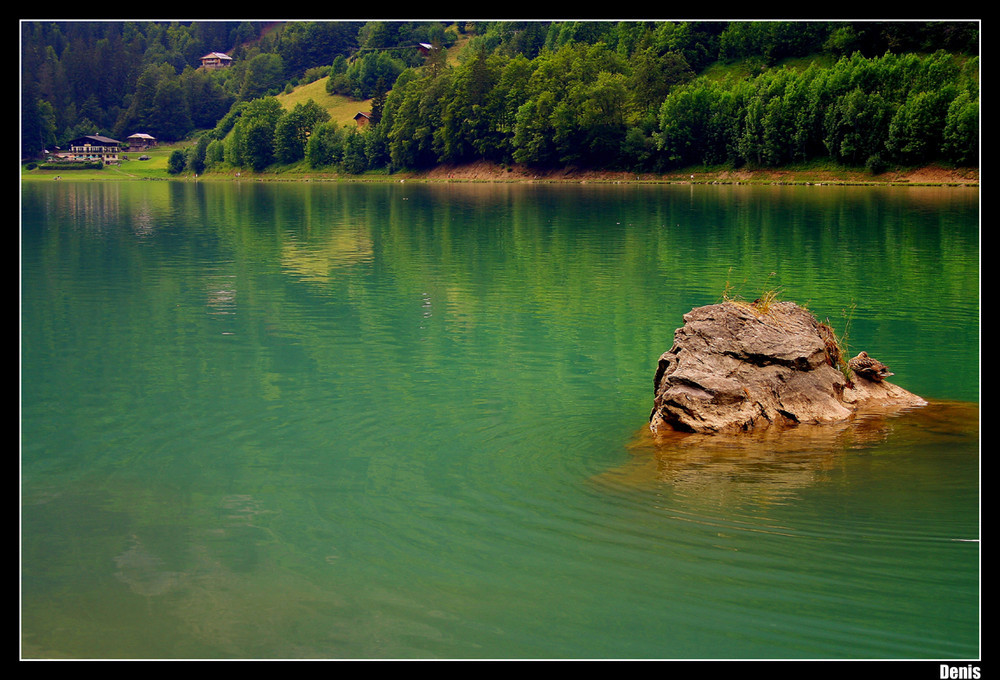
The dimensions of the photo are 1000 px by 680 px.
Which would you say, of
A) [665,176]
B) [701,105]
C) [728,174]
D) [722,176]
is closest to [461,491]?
[728,174]

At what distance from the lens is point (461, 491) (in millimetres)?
13242

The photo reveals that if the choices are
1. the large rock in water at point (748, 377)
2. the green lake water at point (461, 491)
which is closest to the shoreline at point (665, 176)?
the green lake water at point (461, 491)

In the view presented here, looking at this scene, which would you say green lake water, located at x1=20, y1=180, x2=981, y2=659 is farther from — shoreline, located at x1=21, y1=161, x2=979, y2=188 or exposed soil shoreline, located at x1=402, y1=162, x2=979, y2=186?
shoreline, located at x1=21, y1=161, x2=979, y2=188

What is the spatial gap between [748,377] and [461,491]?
562 centimetres

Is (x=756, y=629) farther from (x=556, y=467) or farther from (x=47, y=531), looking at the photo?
(x=47, y=531)

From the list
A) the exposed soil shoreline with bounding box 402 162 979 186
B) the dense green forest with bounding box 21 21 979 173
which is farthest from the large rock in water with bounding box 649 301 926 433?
the dense green forest with bounding box 21 21 979 173

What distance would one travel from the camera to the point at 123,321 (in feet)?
87.2

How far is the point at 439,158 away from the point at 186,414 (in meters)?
160

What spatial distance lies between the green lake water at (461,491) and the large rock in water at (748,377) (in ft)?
2.47

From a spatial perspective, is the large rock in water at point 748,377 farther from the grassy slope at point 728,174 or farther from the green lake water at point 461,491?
the grassy slope at point 728,174

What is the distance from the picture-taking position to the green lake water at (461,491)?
376 inches

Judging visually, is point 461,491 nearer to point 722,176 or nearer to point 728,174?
point 728,174

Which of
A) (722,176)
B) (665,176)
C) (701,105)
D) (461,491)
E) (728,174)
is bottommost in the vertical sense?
(461,491)

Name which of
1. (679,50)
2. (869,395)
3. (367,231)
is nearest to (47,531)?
(869,395)
